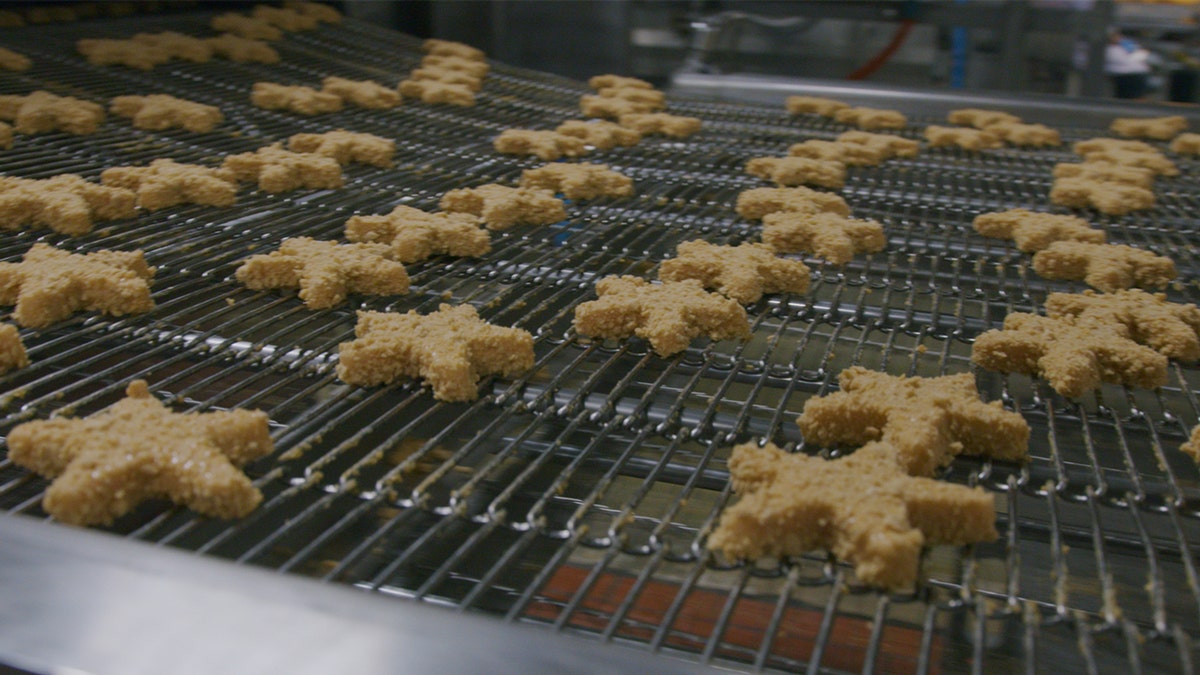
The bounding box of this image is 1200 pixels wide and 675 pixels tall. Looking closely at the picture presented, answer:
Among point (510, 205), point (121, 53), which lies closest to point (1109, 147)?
point (510, 205)

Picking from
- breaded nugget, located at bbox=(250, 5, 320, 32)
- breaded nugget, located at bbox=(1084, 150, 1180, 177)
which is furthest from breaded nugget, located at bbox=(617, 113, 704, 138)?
breaded nugget, located at bbox=(250, 5, 320, 32)

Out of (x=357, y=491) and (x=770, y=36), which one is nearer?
(x=357, y=491)

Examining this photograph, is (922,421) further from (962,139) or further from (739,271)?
(962,139)

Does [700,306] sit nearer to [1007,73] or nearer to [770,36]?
[1007,73]

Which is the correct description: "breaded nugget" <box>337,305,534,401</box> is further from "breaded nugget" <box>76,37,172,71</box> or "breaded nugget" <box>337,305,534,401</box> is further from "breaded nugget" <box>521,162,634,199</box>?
"breaded nugget" <box>76,37,172,71</box>

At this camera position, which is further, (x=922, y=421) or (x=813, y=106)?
(x=813, y=106)

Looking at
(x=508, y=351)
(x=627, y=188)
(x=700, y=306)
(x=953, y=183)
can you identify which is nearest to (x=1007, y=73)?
(x=953, y=183)
